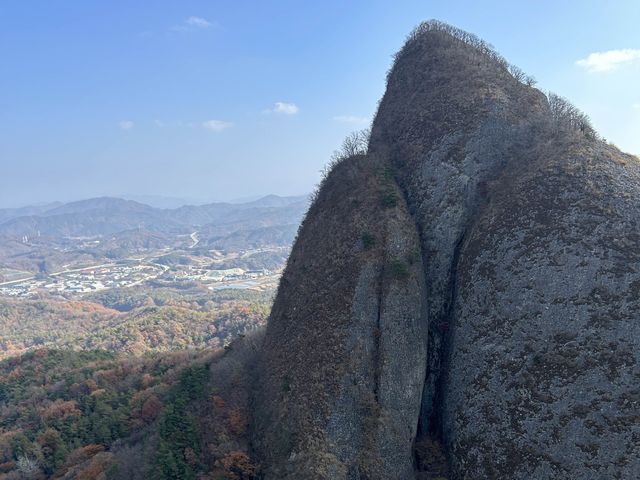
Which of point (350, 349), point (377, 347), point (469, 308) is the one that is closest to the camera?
point (350, 349)

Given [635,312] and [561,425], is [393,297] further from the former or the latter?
[635,312]

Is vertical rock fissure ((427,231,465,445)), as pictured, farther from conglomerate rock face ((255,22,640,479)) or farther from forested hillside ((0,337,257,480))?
forested hillside ((0,337,257,480))

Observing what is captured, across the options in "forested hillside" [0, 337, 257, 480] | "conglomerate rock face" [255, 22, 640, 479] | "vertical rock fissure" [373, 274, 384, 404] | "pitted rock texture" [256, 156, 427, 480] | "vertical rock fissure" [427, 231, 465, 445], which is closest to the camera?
"conglomerate rock face" [255, 22, 640, 479]

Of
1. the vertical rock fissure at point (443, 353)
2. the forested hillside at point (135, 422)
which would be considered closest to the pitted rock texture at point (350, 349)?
the vertical rock fissure at point (443, 353)

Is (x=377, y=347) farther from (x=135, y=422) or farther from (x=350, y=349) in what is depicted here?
(x=135, y=422)

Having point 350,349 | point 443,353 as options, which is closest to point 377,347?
point 350,349

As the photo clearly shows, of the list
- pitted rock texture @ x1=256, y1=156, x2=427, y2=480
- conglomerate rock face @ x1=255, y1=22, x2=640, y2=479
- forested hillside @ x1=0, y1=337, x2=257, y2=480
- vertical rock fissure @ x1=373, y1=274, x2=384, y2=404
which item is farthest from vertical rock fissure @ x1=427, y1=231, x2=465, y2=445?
forested hillside @ x1=0, y1=337, x2=257, y2=480

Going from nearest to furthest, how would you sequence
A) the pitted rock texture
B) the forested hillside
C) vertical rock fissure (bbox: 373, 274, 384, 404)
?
1. the pitted rock texture
2. vertical rock fissure (bbox: 373, 274, 384, 404)
3. the forested hillside

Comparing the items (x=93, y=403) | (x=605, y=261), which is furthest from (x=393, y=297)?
(x=93, y=403)

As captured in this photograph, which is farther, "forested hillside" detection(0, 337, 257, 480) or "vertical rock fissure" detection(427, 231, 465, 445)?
"forested hillside" detection(0, 337, 257, 480)
